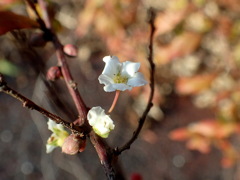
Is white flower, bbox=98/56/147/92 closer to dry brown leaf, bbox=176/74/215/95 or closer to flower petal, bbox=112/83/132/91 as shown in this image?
flower petal, bbox=112/83/132/91

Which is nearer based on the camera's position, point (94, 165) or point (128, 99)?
point (94, 165)

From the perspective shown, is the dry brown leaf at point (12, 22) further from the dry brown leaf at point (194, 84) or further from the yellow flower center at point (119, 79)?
the dry brown leaf at point (194, 84)

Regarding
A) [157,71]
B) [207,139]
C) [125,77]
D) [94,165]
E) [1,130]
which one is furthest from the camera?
[157,71]

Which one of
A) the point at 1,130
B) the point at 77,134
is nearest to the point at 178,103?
the point at 1,130

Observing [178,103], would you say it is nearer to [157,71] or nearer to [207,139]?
[157,71]

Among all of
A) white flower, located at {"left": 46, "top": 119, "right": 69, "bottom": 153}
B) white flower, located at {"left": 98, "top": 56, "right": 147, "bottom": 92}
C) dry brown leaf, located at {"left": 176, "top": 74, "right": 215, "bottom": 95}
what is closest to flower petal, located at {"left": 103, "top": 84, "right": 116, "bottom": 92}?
white flower, located at {"left": 98, "top": 56, "right": 147, "bottom": 92}

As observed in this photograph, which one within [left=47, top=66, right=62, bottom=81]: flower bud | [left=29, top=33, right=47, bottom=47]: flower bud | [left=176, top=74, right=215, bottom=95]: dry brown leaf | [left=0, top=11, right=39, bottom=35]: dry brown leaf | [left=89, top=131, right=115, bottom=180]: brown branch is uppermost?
[left=0, top=11, right=39, bottom=35]: dry brown leaf

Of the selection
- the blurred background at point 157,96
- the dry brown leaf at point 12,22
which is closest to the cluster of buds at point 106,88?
the dry brown leaf at point 12,22

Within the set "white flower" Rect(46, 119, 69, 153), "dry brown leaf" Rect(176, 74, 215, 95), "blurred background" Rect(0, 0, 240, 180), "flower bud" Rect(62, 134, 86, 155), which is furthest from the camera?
"dry brown leaf" Rect(176, 74, 215, 95)
